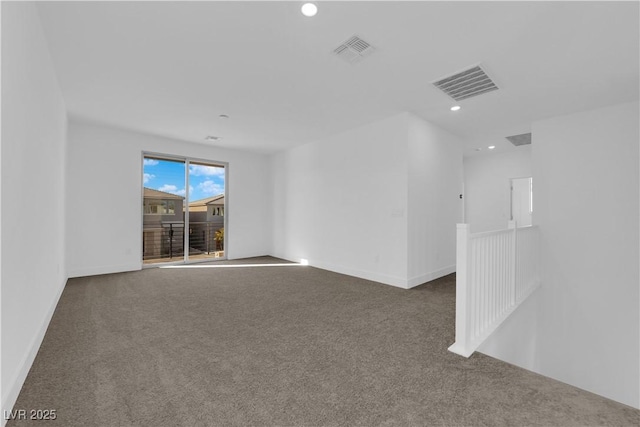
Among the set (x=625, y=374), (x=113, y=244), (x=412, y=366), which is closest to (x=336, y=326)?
(x=412, y=366)

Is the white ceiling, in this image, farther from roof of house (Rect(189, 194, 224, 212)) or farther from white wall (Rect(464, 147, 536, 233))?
white wall (Rect(464, 147, 536, 233))

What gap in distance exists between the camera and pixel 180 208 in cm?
590

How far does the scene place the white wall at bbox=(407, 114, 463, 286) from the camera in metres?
4.23

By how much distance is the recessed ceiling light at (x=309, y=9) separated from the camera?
79.0 inches

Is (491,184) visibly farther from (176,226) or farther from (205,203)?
(176,226)

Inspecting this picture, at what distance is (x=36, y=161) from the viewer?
7.38ft

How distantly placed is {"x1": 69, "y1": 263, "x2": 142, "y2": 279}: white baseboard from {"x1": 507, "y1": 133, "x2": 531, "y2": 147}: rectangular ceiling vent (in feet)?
Answer: 24.9

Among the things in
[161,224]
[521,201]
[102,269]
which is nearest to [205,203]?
[161,224]

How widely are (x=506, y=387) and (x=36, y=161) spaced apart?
12.6ft

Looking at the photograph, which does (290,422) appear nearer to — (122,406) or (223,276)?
(122,406)

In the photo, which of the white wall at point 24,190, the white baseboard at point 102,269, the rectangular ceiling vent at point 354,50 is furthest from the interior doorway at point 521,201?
the white baseboard at point 102,269

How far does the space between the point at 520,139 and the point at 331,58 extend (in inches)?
186

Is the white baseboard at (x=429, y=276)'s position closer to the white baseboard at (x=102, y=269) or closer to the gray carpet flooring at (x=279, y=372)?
the gray carpet flooring at (x=279, y=372)

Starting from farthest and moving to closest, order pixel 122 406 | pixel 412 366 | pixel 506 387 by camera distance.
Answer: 1. pixel 412 366
2. pixel 506 387
3. pixel 122 406
